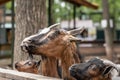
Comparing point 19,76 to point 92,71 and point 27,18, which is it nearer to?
point 92,71

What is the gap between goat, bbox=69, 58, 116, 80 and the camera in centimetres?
307

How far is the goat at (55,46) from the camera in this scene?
3.37 meters

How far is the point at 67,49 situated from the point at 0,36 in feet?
43.0

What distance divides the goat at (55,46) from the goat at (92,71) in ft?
1.14

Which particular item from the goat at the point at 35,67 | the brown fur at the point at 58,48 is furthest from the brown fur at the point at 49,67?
the brown fur at the point at 58,48

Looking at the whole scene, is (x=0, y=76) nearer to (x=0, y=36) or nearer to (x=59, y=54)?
(x=59, y=54)

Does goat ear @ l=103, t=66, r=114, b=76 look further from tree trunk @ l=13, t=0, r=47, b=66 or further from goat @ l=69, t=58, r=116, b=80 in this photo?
tree trunk @ l=13, t=0, r=47, b=66

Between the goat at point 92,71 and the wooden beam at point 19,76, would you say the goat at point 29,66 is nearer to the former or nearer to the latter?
the wooden beam at point 19,76

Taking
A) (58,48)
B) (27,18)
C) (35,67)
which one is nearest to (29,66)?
(35,67)

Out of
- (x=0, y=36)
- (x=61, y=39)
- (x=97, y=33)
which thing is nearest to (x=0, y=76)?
(x=61, y=39)

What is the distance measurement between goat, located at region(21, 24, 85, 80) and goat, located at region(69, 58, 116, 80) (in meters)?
0.35

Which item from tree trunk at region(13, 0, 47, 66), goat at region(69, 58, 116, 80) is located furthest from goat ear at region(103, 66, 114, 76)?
tree trunk at region(13, 0, 47, 66)

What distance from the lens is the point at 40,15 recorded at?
239 inches

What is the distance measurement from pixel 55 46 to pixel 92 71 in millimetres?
525
